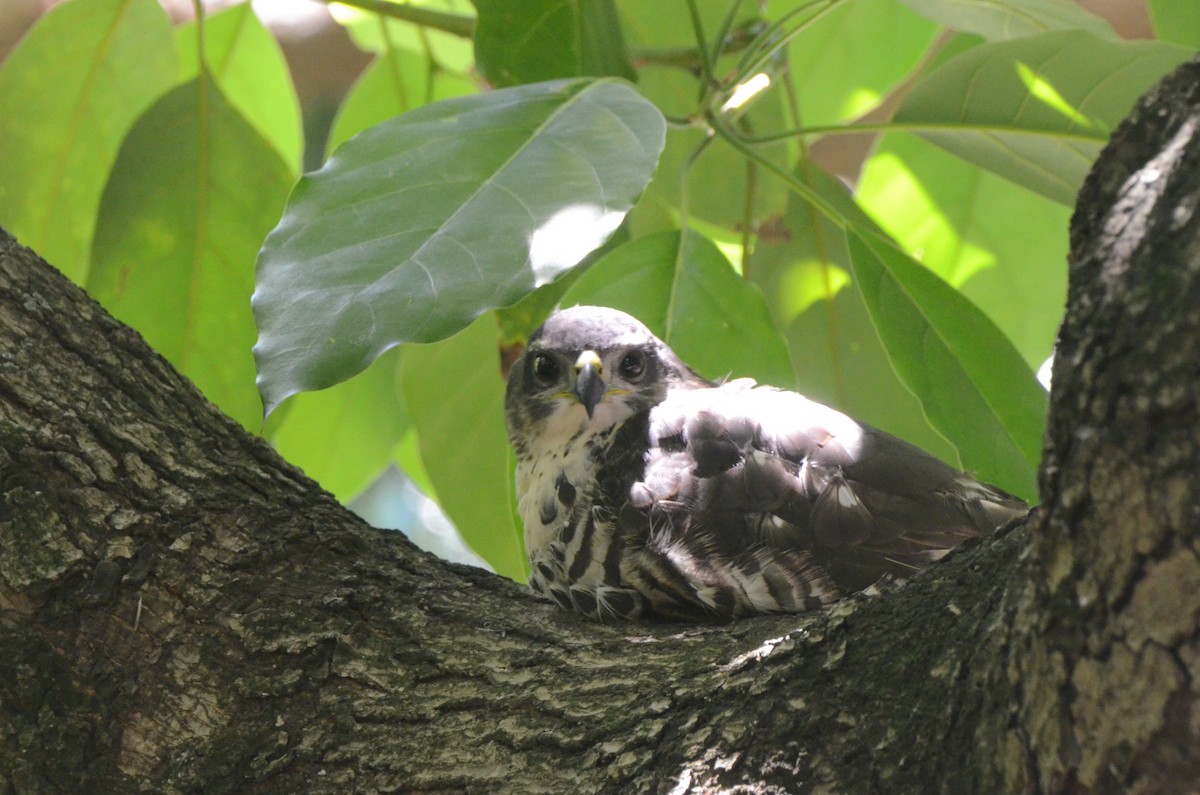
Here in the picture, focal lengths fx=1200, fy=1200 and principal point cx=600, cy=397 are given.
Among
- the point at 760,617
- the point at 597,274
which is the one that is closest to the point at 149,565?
the point at 760,617

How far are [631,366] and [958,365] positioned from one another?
2.26 feet

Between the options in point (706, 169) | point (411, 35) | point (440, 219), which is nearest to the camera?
point (440, 219)

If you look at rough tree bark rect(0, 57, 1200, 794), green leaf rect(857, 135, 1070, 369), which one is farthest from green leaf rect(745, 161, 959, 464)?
rough tree bark rect(0, 57, 1200, 794)

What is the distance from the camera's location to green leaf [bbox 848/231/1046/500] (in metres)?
2.23

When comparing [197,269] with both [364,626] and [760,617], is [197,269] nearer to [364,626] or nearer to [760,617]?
[364,626]

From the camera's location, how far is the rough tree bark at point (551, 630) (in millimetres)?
943

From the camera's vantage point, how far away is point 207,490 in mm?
1695

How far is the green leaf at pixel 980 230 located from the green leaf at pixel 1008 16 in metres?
0.60

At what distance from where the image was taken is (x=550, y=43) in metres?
2.45

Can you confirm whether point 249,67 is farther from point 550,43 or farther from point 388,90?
point 550,43

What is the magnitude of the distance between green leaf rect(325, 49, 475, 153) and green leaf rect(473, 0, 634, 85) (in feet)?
2.51

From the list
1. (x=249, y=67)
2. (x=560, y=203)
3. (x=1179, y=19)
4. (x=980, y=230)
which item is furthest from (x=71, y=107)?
(x=1179, y=19)

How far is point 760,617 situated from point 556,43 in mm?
1276

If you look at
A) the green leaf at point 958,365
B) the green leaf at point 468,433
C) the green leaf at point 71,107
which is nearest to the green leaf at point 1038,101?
the green leaf at point 958,365
